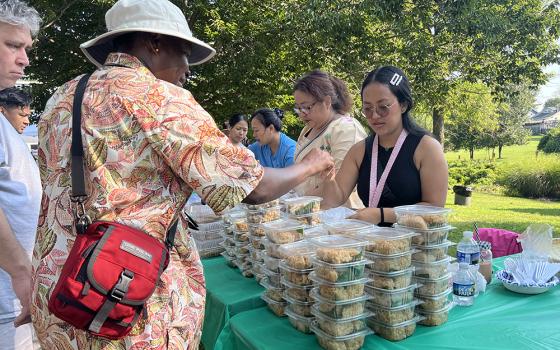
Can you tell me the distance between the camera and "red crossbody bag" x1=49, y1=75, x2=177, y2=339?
1.05 meters

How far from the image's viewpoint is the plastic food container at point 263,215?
82.8 inches

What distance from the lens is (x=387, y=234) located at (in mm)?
1525

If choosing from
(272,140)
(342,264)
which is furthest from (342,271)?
(272,140)

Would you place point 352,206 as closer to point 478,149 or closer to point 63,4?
point 63,4

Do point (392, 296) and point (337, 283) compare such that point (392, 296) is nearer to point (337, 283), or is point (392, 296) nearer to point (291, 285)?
point (337, 283)

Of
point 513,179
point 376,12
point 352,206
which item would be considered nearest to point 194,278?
point 352,206

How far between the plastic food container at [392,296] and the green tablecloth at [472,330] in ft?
0.44

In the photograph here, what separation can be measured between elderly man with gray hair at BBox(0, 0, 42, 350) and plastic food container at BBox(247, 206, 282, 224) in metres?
0.99

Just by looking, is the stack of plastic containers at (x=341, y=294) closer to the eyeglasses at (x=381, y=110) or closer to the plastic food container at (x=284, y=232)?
the plastic food container at (x=284, y=232)

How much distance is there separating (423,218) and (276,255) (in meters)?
0.62

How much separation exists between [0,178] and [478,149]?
1815 inches

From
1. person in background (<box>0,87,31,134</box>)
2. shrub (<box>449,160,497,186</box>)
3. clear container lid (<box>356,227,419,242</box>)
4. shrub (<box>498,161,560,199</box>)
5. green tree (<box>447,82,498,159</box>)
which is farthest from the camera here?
shrub (<box>449,160,497,186</box>)

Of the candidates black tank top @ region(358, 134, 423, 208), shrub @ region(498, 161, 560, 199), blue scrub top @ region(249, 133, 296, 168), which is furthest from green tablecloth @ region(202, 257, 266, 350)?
shrub @ region(498, 161, 560, 199)

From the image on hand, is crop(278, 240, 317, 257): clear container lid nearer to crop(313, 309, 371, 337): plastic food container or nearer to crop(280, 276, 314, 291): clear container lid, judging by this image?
crop(280, 276, 314, 291): clear container lid
